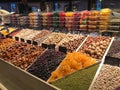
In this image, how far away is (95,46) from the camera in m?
3.18

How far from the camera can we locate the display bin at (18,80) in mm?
2098

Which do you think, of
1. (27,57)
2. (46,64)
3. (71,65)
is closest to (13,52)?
(27,57)

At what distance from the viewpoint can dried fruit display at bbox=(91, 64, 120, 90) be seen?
2.14 meters

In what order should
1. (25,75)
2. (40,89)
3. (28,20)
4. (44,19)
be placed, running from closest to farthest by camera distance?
(40,89)
(25,75)
(44,19)
(28,20)

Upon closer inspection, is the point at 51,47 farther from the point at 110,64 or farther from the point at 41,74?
the point at 110,64

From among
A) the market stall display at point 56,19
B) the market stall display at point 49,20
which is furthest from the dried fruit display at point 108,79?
the market stall display at point 49,20

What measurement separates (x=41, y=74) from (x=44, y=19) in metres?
2.64

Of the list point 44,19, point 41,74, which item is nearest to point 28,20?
point 44,19

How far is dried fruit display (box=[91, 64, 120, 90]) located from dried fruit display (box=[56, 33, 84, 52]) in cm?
98

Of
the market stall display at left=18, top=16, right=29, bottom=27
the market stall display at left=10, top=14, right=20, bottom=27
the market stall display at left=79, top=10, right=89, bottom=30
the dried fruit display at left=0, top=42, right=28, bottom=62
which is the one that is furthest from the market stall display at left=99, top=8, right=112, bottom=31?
the market stall display at left=10, top=14, right=20, bottom=27

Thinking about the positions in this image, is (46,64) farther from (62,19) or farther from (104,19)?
(62,19)

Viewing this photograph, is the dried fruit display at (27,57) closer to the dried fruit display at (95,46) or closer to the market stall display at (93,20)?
the dried fruit display at (95,46)

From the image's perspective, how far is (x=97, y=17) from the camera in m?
3.99

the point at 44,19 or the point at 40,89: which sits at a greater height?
the point at 44,19
